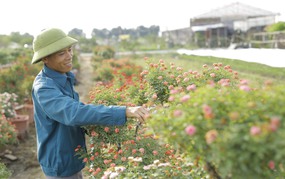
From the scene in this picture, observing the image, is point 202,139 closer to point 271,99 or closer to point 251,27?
point 271,99

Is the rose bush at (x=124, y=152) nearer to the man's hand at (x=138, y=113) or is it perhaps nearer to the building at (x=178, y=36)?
the man's hand at (x=138, y=113)

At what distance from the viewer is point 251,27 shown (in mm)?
25719

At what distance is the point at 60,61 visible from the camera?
7.08 ft

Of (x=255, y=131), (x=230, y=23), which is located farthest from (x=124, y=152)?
(x=230, y=23)

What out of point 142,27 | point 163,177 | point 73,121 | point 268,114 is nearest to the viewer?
point 268,114

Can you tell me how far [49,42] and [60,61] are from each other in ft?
0.44

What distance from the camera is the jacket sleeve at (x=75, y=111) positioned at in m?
1.89

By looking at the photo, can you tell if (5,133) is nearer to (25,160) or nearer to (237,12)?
(25,160)

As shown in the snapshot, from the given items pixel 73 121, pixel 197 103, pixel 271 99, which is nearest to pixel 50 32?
pixel 73 121

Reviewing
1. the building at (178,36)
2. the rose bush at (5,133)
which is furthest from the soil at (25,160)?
the building at (178,36)

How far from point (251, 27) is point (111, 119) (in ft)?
84.2

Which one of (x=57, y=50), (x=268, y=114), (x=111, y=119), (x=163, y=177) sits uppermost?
(x=57, y=50)

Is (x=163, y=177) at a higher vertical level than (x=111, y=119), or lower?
lower

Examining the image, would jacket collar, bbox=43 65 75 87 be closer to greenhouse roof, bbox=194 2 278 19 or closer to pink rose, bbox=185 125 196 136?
pink rose, bbox=185 125 196 136
